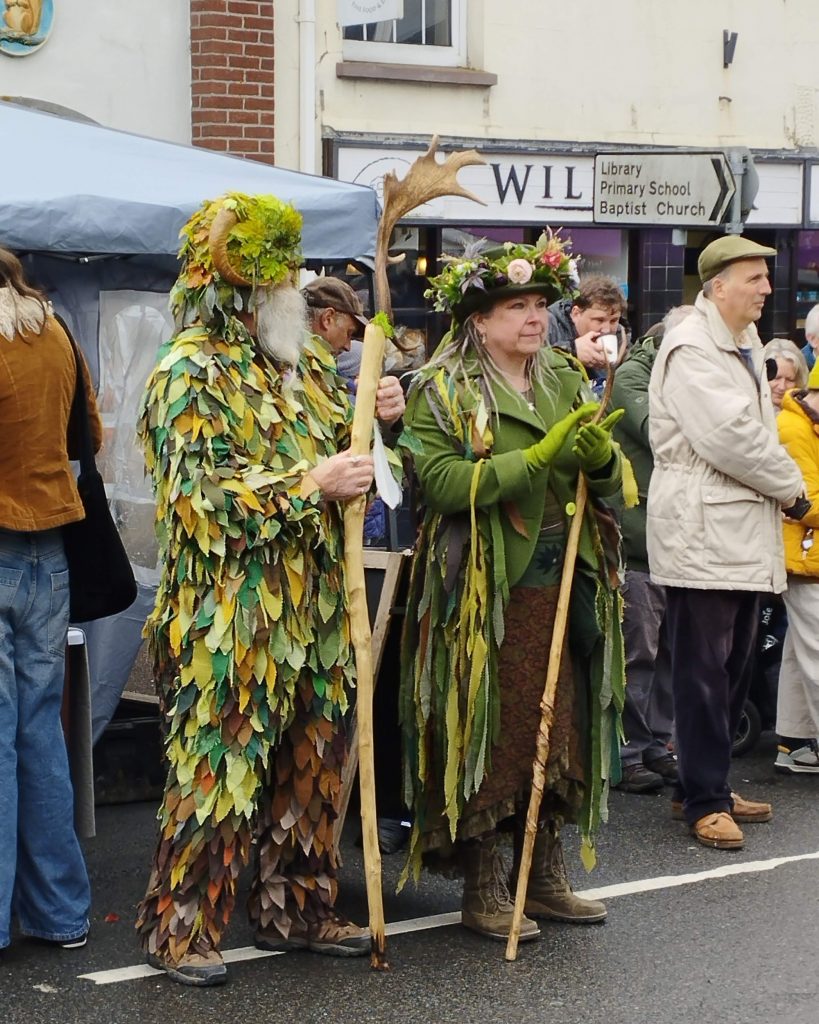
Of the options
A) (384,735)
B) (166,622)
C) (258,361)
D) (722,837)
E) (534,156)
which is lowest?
(722,837)

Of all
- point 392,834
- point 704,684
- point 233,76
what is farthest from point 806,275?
point 392,834

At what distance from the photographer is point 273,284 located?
4.81 m

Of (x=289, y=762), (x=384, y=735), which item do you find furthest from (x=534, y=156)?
(x=289, y=762)

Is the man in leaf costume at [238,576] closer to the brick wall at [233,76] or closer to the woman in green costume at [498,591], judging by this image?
the woman in green costume at [498,591]

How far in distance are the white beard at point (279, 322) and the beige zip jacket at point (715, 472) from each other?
6.57 ft

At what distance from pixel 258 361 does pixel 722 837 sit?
8.62ft

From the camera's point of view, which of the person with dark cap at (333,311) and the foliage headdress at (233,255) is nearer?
the foliage headdress at (233,255)

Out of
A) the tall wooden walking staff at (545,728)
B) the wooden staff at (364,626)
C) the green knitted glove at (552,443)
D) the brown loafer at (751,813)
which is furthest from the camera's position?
the brown loafer at (751,813)

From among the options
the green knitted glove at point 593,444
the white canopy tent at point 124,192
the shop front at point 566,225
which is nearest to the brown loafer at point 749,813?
the green knitted glove at point 593,444

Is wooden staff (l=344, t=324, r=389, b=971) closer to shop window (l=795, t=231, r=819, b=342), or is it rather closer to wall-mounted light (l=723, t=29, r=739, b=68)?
wall-mounted light (l=723, t=29, r=739, b=68)

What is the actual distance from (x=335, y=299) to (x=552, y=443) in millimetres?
2581

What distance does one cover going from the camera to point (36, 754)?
5.07 metres

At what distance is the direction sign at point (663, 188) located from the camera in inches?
357

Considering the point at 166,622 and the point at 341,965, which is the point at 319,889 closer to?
the point at 341,965
